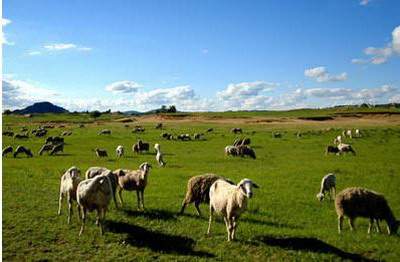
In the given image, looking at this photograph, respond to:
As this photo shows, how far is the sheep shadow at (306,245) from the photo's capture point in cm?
1129

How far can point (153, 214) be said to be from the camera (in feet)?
50.0

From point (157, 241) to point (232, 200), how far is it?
266 cm

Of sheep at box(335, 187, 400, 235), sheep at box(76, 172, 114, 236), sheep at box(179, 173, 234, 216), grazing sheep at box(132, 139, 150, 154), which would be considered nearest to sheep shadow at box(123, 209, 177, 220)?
sheep at box(179, 173, 234, 216)

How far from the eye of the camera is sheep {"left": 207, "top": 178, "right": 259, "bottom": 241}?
12.0m

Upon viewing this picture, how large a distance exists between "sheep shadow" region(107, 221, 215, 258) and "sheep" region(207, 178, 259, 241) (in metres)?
1.15

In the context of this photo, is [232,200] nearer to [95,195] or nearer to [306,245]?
[306,245]

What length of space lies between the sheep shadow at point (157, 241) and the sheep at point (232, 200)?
45.3 inches

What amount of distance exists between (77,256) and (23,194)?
8.85 meters

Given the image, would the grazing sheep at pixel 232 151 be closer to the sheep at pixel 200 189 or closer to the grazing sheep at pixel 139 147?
the grazing sheep at pixel 139 147

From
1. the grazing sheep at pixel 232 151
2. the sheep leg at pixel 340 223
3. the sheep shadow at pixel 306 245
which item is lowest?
the sheep shadow at pixel 306 245

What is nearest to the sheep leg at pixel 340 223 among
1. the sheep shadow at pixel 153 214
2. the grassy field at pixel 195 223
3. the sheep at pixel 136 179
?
the grassy field at pixel 195 223

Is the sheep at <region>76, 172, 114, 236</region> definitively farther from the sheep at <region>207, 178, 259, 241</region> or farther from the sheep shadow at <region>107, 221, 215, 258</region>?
the sheep at <region>207, 178, 259, 241</region>

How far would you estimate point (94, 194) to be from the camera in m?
12.9

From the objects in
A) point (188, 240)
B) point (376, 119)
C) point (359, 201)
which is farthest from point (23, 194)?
point (376, 119)
